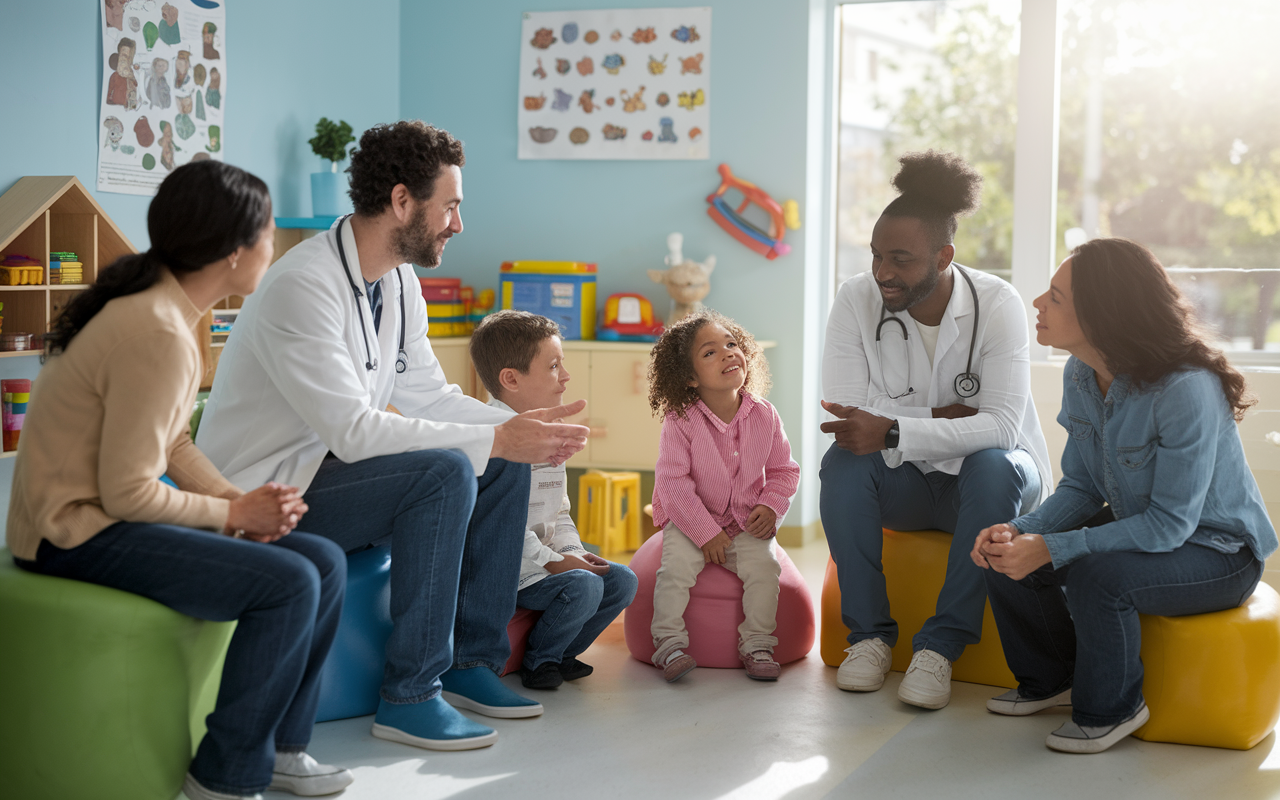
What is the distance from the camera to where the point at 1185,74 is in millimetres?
3848

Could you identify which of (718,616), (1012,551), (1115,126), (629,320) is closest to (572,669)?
(718,616)

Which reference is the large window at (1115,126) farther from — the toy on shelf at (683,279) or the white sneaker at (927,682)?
the white sneaker at (927,682)

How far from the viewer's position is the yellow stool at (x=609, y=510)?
390 cm

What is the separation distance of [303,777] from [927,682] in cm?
123

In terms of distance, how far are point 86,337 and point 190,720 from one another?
1.97 feet

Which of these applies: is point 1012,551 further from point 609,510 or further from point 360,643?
point 609,510

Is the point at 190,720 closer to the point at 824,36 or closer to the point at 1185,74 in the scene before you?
the point at 824,36

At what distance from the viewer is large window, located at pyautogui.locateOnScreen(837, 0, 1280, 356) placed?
12.3ft

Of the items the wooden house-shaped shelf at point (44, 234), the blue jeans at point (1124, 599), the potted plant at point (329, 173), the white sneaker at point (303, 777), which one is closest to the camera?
the white sneaker at point (303, 777)

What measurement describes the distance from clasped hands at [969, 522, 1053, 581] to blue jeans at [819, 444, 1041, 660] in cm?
21

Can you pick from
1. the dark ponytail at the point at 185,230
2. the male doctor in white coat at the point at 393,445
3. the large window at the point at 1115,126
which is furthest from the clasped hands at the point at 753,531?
the large window at the point at 1115,126

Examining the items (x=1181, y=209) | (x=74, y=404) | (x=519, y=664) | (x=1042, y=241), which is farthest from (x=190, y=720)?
(x=1181, y=209)

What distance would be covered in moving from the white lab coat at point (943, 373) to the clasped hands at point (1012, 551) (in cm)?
34

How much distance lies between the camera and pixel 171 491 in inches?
63.1
